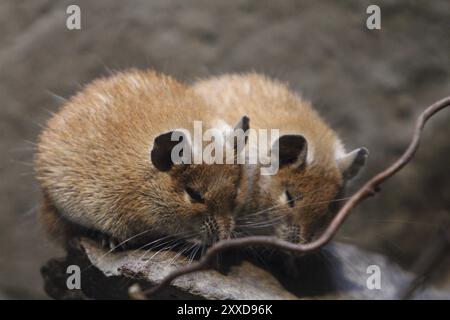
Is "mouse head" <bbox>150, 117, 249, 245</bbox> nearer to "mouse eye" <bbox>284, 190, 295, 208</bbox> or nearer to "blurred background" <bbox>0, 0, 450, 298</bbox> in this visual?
"mouse eye" <bbox>284, 190, 295, 208</bbox>

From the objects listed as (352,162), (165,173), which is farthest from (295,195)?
(165,173)

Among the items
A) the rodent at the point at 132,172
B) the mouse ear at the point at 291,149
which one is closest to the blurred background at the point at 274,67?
the mouse ear at the point at 291,149

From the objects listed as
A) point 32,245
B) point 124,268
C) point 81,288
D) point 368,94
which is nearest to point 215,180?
point 124,268

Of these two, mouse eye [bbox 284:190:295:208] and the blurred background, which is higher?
the blurred background

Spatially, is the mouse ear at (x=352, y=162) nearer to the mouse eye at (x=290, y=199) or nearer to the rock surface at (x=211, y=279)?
the mouse eye at (x=290, y=199)

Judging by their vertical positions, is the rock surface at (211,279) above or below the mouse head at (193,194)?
below

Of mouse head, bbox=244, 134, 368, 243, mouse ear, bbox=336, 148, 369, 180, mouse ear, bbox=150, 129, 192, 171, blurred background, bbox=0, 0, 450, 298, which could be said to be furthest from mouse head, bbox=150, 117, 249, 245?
blurred background, bbox=0, 0, 450, 298
